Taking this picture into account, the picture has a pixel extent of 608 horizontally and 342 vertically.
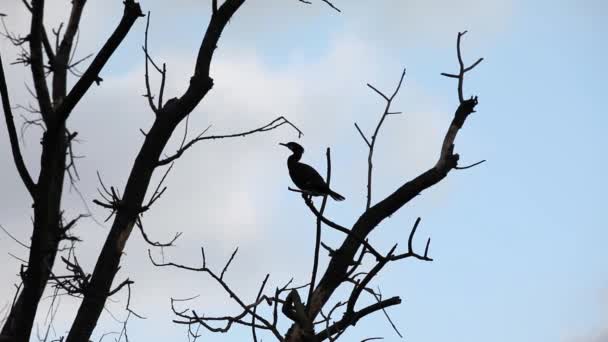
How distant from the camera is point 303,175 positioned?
1024 centimetres

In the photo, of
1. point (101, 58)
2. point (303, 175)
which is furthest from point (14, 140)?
point (303, 175)

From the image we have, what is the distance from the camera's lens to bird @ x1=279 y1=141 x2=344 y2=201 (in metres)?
9.64

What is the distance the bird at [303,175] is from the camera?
31.6ft

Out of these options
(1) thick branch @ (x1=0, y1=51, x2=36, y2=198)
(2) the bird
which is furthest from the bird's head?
(1) thick branch @ (x1=0, y1=51, x2=36, y2=198)

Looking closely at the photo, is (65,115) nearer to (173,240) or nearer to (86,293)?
(86,293)

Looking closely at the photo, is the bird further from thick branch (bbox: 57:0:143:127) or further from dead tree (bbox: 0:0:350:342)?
thick branch (bbox: 57:0:143:127)

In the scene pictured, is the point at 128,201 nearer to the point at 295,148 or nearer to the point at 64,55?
the point at 64,55

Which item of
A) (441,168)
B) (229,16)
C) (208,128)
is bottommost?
(441,168)

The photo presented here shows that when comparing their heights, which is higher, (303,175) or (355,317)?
(303,175)

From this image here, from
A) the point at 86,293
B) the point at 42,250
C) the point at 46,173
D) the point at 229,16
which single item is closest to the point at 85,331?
the point at 86,293

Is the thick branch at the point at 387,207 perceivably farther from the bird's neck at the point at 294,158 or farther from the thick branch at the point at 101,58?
the bird's neck at the point at 294,158

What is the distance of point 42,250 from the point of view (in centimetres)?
328

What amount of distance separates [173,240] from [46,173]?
2676mm

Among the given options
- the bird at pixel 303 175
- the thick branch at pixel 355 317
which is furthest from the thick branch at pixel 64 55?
the bird at pixel 303 175
